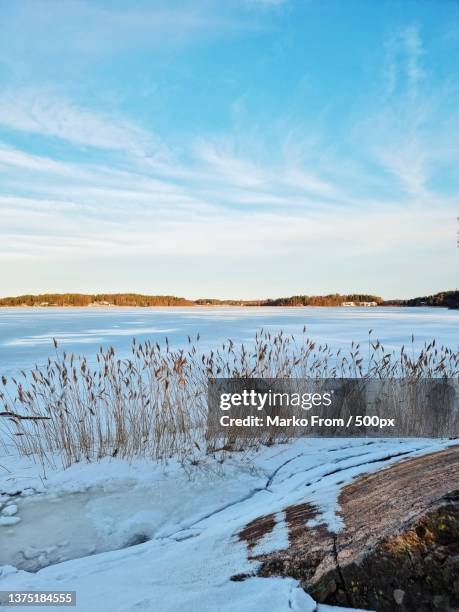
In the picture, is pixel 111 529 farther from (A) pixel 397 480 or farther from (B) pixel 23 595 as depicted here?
(A) pixel 397 480

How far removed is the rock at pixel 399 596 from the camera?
185cm

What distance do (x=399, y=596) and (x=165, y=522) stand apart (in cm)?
228

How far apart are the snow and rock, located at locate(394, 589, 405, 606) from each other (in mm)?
290

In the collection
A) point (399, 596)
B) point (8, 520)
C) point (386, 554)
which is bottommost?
point (8, 520)

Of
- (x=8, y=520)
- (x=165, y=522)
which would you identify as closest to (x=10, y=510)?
(x=8, y=520)

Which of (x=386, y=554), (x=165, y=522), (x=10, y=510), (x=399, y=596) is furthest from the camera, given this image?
(x=10, y=510)

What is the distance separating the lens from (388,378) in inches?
254

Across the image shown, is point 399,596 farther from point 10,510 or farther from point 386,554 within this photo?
point 10,510

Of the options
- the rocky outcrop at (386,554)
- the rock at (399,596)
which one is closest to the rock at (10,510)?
the rocky outcrop at (386,554)

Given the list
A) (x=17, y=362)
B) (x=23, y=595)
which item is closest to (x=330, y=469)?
(x=23, y=595)

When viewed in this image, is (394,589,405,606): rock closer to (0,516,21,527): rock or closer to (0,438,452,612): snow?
(0,438,452,612): snow

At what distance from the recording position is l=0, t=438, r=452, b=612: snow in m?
2.11

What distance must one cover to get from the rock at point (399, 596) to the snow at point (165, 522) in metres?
0.29

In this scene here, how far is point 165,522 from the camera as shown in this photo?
369 cm
